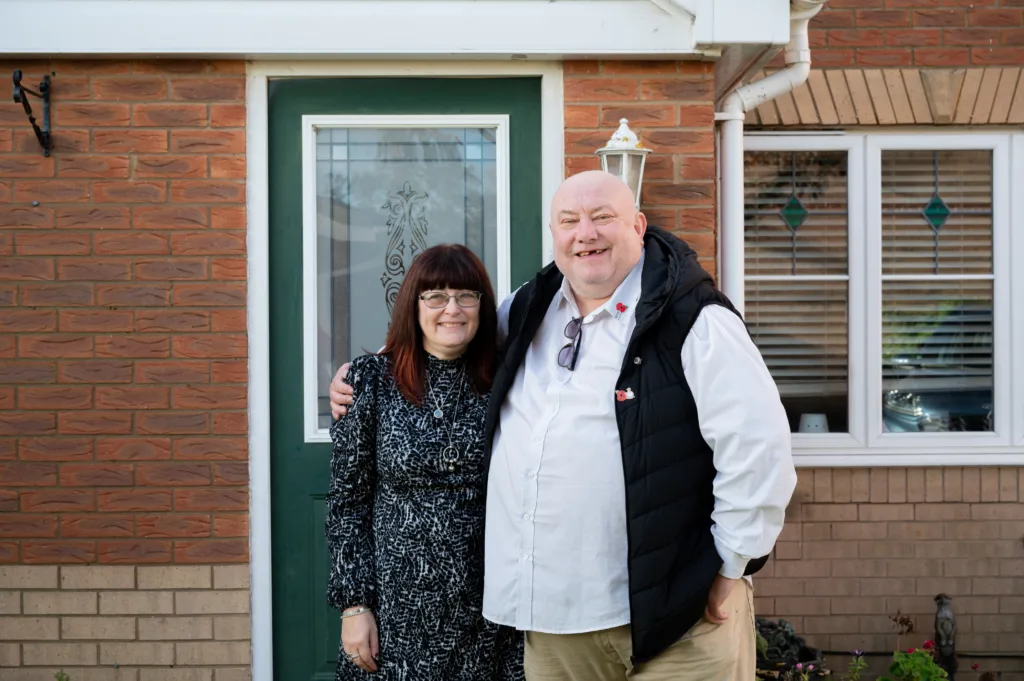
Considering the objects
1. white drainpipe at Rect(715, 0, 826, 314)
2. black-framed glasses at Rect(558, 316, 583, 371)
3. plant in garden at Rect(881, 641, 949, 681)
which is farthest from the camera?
plant in garden at Rect(881, 641, 949, 681)

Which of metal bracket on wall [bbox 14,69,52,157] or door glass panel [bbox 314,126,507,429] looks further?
door glass panel [bbox 314,126,507,429]

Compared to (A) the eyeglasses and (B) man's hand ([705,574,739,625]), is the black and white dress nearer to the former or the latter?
(A) the eyeglasses

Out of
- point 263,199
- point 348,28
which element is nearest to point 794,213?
point 348,28

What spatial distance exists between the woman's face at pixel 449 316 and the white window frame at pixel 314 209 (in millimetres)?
1120

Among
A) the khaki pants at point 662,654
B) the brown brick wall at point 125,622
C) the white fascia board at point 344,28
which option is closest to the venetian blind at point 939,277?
the white fascia board at point 344,28

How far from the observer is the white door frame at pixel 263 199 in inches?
142

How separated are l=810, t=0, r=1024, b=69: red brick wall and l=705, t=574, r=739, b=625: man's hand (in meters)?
3.09

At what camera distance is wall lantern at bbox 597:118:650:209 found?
3439 mm

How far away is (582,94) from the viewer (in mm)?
3590

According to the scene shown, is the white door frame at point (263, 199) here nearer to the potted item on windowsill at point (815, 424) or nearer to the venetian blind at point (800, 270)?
the venetian blind at point (800, 270)

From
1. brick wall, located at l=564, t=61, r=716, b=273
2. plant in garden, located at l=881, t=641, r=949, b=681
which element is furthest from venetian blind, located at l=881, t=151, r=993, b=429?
brick wall, located at l=564, t=61, r=716, b=273

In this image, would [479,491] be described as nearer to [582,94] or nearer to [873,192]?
[582,94]

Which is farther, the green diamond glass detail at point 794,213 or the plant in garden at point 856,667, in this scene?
the green diamond glass detail at point 794,213

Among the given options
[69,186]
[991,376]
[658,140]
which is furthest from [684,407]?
[991,376]
